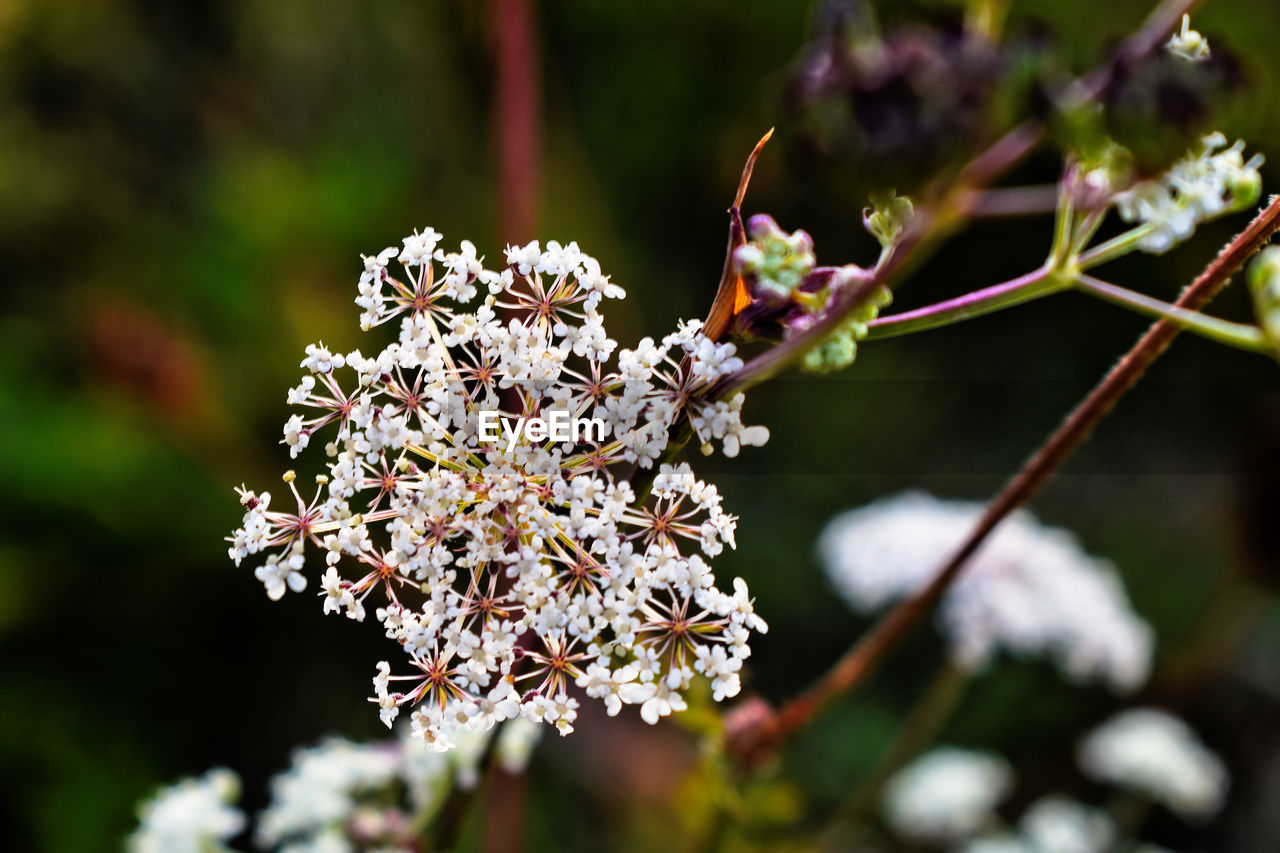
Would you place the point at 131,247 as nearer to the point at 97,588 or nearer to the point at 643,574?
the point at 97,588

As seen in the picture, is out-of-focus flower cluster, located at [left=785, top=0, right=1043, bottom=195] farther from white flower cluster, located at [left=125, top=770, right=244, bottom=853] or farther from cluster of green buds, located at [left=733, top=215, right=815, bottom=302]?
white flower cluster, located at [left=125, top=770, right=244, bottom=853]

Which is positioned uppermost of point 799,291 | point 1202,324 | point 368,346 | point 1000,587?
point 368,346

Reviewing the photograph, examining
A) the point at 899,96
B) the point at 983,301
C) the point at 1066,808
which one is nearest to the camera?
the point at 899,96

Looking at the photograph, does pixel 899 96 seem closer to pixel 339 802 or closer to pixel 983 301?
pixel 983 301

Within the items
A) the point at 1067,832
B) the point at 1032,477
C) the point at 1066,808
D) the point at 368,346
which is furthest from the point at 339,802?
the point at 368,346

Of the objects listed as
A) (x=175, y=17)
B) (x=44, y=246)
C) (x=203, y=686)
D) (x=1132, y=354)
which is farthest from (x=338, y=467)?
(x=175, y=17)

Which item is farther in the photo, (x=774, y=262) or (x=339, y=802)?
(x=339, y=802)

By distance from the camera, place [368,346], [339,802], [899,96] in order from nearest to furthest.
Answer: [899,96] → [339,802] → [368,346]

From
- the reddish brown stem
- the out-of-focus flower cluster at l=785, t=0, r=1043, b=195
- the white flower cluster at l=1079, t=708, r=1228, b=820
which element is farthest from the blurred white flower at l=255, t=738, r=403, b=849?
the white flower cluster at l=1079, t=708, r=1228, b=820
